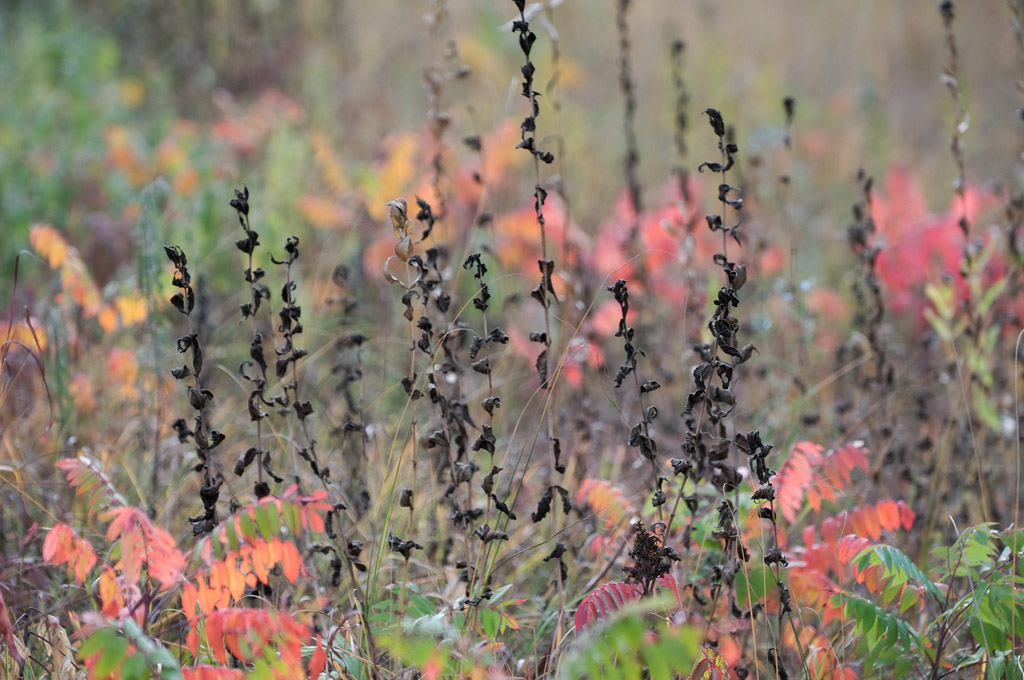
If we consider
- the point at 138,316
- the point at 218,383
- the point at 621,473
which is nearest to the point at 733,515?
the point at 621,473

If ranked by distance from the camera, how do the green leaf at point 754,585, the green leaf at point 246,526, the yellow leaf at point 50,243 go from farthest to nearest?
the yellow leaf at point 50,243 < the green leaf at point 754,585 < the green leaf at point 246,526

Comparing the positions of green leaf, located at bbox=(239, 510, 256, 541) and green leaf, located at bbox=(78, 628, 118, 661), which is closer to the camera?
green leaf, located at bbox=(78, 628, 118, 661)

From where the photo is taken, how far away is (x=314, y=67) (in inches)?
291

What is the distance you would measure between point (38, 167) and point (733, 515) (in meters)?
4.47

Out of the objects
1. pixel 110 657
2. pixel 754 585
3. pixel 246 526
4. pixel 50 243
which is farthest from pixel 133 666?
pixel 50 243

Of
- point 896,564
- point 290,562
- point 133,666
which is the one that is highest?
point 896,564

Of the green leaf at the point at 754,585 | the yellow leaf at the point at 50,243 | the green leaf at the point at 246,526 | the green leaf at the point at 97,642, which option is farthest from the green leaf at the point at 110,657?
the yellow leaf at the point at 50,243

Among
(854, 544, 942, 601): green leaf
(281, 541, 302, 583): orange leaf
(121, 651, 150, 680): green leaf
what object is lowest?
(121, 651, 150, 680): green leaf

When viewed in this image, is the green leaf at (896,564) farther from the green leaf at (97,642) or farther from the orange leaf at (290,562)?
the green leaf at (97,642)

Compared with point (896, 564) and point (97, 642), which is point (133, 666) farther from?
point (896, 564)

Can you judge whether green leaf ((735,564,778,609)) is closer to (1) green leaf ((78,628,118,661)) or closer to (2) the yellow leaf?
(1) green leaf ((78,628,118,661))

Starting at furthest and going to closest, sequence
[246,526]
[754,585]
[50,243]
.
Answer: [50,243], [754,585], [246,526]

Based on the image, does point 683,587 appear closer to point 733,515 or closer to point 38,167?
point 733,515

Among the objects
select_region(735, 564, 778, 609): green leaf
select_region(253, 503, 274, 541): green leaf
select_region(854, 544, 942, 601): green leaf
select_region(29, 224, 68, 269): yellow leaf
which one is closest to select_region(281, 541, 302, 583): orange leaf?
select_region(253, 503, 274, 541): green leaf
